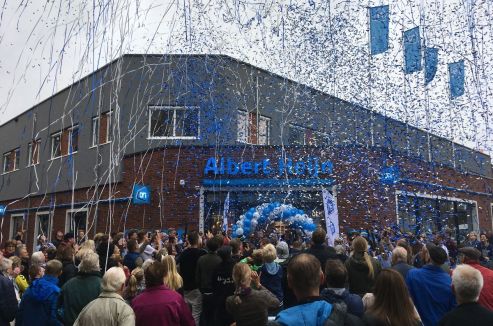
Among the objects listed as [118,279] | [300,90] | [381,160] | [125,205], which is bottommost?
[118,279]

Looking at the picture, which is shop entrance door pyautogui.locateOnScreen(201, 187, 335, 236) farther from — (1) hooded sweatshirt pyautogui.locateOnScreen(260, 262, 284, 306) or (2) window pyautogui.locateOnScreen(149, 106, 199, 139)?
(1) hooded sweatshirt pyautogui.locateOnScreen(260, 262, 284, 306)

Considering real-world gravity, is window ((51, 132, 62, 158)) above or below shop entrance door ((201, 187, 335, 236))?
above

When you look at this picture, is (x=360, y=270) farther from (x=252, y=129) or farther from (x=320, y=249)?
(x=252, y=129)

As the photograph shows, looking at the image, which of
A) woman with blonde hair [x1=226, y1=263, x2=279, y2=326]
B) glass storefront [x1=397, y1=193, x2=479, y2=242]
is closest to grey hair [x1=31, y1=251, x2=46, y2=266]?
woman with blonde hair [x1=226, y1=263, x2=279, y2=326]

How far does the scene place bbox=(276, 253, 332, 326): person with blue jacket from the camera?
227 centimetres

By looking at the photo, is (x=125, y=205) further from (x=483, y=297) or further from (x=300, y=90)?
(x=483, y=297)

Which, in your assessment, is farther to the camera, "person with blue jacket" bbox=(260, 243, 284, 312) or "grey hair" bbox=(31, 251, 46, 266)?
"person with blue jacket" bbox=(260, 243, 284, 312)

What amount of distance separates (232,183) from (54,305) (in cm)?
983

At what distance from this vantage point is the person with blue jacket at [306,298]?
7.45 ft

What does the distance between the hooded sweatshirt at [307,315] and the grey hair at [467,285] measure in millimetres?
1040

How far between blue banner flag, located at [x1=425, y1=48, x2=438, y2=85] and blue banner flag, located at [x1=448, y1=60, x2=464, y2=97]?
1.01 feet

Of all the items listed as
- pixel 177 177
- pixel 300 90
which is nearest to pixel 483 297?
pixel 300 90

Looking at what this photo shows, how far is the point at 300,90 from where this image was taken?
512 inches

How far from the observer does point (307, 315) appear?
2.28m
